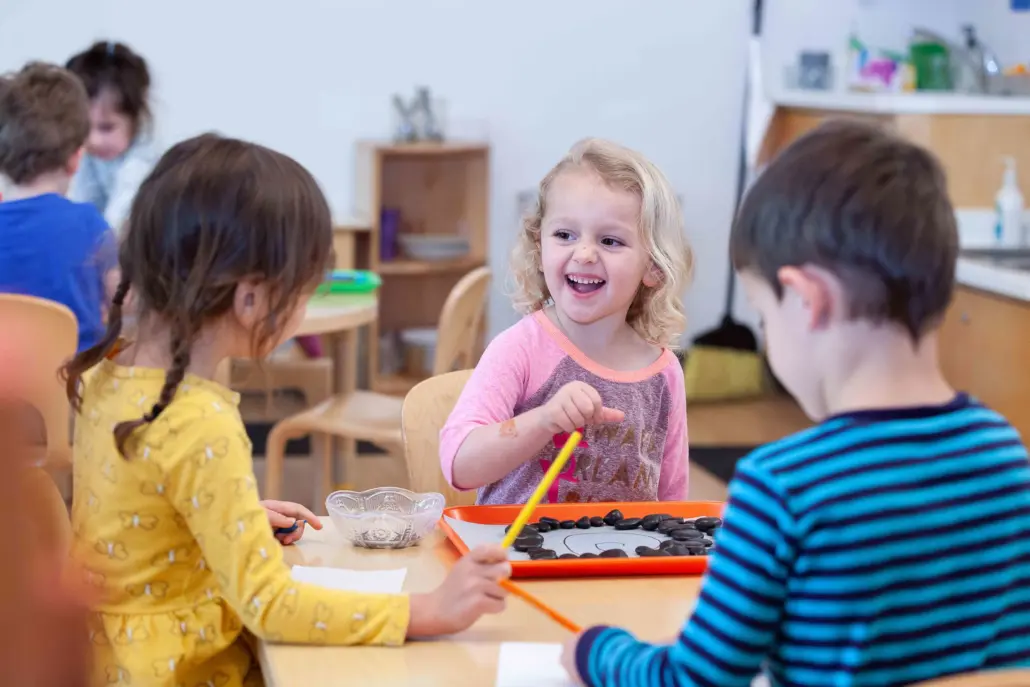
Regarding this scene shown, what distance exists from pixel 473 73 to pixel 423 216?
618 mm

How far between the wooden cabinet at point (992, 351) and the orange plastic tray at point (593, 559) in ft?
6.42

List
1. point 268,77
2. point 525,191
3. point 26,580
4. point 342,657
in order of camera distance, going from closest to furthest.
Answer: point 26,580, point 342,657, point 268,77, point 525,191

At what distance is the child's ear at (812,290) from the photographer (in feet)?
3.09

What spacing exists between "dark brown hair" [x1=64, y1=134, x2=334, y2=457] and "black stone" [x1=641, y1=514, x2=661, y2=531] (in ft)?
1.64

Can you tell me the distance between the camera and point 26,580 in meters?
0.45

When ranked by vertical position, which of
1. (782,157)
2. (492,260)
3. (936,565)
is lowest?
(492,260)

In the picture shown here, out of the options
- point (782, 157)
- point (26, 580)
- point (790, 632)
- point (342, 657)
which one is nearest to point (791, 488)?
point (790, 632)

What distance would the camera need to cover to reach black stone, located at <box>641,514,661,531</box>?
1.47m

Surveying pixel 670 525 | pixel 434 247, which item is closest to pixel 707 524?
pixel 670 525

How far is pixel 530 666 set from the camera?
3.65ft

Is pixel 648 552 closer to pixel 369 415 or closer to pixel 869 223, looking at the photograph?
pixel 869 223

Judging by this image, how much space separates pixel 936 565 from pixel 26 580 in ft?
2.24

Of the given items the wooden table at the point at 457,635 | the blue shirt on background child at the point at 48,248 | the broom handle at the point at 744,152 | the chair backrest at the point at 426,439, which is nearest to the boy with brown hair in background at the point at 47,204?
the blue shirt on background child at the point at 48,248

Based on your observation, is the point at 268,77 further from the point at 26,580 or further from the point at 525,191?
the point at 26,580
